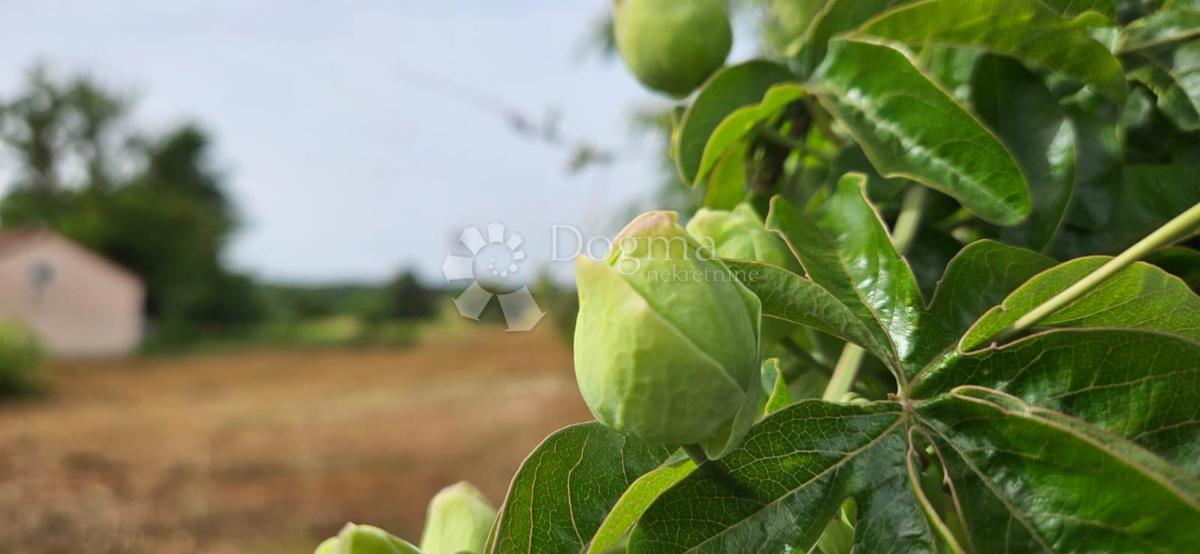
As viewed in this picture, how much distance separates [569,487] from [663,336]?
7cm

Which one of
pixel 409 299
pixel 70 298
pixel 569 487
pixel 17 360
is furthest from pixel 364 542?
pixel 409 299

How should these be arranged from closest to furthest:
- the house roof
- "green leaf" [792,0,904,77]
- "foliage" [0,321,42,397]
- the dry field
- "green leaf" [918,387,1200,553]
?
1. "green leaf" [918,387,1200,553]
2. "green leaf" [792,0,904,77]
3. the dry field
4. "foliage" [0,321,42,397]
5. the house roof

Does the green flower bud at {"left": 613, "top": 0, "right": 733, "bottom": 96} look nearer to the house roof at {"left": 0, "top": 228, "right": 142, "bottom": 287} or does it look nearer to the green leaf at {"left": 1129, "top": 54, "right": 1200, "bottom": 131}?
the green leaf at {"left": 1129, "top": 54, "right": 1200, "bottom": 131}

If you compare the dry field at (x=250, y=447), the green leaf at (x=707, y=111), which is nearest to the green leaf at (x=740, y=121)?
the green leaf at (x=707, y=111)

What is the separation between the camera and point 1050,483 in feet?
0.78

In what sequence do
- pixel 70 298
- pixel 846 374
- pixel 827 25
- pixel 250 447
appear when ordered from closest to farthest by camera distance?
pixel 846 374 < pixel 827 25 < pixel 250 447 < pixel 70 298

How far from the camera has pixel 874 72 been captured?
394mm

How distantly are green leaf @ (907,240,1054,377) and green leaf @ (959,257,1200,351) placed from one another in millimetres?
19

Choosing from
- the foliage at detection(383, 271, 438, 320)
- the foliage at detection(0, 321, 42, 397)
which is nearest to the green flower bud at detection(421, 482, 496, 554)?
the foliage at detection(0, 321, 42, 397)

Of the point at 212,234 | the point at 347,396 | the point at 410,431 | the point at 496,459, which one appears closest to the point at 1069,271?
the point at 496,459

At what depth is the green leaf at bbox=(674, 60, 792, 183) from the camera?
0.42 metres

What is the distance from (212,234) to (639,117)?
13.1m

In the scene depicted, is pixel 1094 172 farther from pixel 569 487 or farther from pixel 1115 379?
pixel 569 487

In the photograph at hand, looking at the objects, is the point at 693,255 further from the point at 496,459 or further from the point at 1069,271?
the point at 496,459
